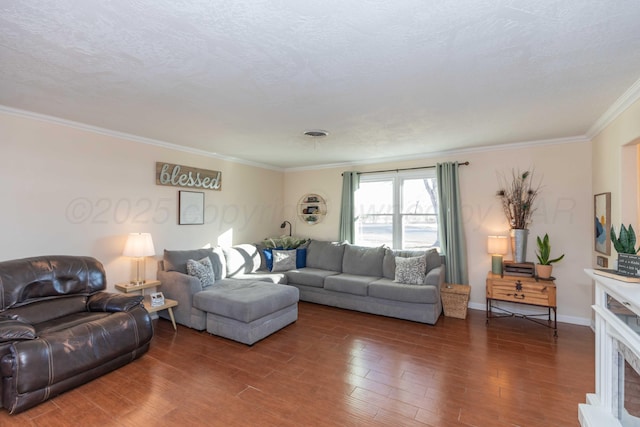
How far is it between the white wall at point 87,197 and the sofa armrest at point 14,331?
1108mm

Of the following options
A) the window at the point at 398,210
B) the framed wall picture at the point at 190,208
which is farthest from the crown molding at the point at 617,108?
the framed wall picture at the point at 190,208

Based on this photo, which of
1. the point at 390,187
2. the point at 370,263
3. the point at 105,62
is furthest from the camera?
the point at 390,187

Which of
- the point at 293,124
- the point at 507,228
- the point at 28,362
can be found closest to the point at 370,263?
the point at 507,228

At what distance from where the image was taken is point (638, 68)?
2.14m

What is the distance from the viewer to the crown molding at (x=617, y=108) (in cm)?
246

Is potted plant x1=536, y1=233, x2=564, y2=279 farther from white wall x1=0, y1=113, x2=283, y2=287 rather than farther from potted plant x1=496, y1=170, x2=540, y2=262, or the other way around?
white wall x1=0, y1=113, x2=283, y2=287

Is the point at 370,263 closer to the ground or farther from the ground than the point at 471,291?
farther from the ground

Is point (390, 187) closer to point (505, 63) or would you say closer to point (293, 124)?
point (293, 124)

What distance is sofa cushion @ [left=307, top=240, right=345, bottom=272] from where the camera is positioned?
17.4 feet

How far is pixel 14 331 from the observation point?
2.20 m

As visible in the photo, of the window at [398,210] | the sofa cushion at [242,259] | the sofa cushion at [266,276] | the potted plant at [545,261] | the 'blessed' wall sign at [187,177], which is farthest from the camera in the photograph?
the window at [398,210]

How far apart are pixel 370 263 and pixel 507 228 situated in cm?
208

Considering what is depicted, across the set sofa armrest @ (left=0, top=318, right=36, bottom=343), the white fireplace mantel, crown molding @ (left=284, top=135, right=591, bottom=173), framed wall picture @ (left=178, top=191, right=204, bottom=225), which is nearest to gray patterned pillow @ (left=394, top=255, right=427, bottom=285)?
crown molding @ (left=284, top=135, right=591, bottom=173)

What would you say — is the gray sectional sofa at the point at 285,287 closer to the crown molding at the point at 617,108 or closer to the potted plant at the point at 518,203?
the potted plant at the point at 518,203
